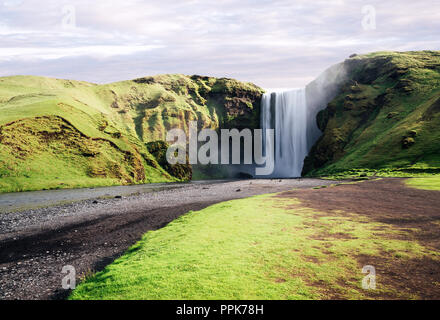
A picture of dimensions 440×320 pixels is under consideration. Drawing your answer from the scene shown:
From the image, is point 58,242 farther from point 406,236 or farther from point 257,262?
point 406,236

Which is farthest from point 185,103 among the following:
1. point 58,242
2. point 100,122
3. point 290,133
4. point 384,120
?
point 58,242

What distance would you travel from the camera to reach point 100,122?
10288cm

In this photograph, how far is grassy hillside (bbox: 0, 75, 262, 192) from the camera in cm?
7131

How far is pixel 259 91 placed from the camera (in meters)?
164

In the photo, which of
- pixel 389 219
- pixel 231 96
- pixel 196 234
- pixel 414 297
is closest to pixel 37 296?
pixel 196 234

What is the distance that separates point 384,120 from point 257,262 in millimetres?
103848

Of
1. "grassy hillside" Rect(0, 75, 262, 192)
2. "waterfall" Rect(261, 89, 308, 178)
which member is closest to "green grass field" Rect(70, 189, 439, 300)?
"grassy hillside" Rect(0, 75, 262, 192)

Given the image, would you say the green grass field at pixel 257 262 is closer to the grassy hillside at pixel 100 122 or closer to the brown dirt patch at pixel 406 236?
the brown dirt patch at pixel 406 236

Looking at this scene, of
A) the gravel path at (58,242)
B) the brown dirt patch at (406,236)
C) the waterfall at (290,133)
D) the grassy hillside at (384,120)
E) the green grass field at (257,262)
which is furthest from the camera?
the waterfall at (290,133)

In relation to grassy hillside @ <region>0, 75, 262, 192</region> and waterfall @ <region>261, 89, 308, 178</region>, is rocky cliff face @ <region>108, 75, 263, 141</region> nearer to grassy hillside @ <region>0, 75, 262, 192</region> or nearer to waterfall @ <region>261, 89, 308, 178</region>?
grassy hillside @ <region>0, 75, 262, 192</region>

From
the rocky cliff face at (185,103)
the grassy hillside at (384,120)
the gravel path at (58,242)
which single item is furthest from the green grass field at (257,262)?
the rocky cliff face at (185,103)

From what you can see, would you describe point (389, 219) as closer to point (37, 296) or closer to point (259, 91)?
point (37, 296)

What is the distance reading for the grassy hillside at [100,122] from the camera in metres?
71.3

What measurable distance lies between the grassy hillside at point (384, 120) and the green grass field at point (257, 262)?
6013 centimetres
